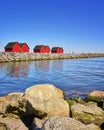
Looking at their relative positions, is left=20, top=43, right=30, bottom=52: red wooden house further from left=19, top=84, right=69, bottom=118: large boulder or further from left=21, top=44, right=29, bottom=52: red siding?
left=19, top=84, right=69, bottom=118: large boulder

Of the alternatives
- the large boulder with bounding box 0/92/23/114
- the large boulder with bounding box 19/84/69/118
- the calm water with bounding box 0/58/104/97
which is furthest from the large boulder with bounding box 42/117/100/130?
the calm water with bounding box 0/58/104/97

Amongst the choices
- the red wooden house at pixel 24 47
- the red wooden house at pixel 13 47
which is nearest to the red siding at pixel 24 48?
the red wooden house at pixel 24 47

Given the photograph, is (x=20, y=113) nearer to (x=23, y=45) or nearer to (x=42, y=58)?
(x=42, y=58)

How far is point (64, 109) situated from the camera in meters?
11.8

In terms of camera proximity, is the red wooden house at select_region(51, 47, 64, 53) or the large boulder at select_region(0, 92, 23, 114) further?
the red wooden house at select_region(51, 47, 64, 53)

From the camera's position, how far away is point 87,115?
11.6 meters

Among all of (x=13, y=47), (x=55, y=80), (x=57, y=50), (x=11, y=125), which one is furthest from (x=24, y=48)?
(x=11, y=125)

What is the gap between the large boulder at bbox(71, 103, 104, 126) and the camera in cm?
1148

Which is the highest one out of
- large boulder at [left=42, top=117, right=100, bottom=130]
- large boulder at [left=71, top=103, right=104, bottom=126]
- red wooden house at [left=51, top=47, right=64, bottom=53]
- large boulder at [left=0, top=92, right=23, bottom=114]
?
red wooden house at [left=51, top=47, right=64, bottom=53]

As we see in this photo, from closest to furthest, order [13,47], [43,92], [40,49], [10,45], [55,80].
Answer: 1. [43,92]
2. [55,80]
3. [13,47]
4. [10,45]
5. [40,49]

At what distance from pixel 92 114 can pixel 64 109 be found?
4.47 feet

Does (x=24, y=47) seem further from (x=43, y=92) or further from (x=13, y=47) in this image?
(x=43, y=92)

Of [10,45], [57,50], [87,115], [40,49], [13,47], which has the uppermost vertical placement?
[10,45]

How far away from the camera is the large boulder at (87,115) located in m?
11.5
